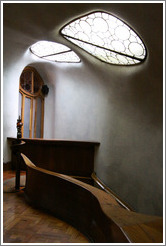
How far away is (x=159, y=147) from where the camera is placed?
3.02 m

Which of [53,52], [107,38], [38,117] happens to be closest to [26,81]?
[38,117]

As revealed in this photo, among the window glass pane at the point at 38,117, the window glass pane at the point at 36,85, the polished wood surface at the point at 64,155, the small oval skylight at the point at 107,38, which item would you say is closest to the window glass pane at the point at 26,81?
the window glass pane at the point at 36,85

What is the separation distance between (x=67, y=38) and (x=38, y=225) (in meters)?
3.86

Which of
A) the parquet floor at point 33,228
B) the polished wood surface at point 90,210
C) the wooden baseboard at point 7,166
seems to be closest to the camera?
the polished wood surface at point 90,210

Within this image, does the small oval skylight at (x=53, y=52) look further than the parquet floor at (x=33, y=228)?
Yes

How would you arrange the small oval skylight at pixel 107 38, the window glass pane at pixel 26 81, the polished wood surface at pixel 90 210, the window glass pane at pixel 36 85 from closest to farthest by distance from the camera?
the polished wood surface at pixel 90 210
the small oval skylight at pixel 107 38
the window glass pane at pixel 26 81
the window glass pane at pixel 36 85

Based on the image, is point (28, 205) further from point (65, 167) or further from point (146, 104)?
point (65, 167)

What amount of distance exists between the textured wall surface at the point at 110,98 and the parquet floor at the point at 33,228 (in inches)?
55.5

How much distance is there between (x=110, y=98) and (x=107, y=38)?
1191mm

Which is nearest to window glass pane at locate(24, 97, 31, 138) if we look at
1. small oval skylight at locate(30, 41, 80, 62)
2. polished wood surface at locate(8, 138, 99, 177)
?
small oval skylight at locate(30, 41, 80, 62)

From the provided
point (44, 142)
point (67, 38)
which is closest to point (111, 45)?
point (67, 38)

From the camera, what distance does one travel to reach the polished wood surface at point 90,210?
1.02 m

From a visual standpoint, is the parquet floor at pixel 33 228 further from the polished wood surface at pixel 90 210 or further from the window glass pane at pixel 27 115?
the window glass pane at pixel 27 115

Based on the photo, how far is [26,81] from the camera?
22.8 feet
